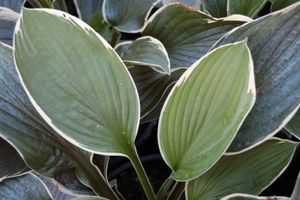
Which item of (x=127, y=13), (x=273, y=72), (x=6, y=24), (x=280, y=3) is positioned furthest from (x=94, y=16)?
(x=273, y=72)

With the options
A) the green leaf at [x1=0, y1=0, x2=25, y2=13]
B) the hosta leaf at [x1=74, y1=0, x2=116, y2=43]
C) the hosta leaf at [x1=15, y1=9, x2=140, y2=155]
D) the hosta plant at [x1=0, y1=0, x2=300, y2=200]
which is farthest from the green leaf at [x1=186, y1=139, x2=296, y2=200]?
the green leaf at [x1=0, y1=0, x2=25, y2=13]

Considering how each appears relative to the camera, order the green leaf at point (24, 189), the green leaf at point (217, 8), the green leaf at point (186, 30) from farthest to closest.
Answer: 1. the green leaf at point (217, 8)
2. the green leaf at point (186, 30)
3. the green leaf at point (24, 189)

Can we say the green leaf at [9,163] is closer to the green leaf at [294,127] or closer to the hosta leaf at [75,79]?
the hosta leaf at [75,79]

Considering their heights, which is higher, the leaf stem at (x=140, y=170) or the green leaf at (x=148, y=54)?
the green leaf at (x=148, y=54)

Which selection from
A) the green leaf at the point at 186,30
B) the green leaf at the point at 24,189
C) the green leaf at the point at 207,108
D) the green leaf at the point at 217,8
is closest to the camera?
the green leaf at the point at 207,108

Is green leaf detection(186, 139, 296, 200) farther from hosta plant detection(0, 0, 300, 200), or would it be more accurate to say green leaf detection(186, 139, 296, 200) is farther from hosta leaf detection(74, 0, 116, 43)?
hosta leaf detection(74, 0, 116, 43)

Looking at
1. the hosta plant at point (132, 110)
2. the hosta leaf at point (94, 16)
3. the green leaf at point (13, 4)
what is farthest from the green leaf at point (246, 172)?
the green leaf at point (13, 4)

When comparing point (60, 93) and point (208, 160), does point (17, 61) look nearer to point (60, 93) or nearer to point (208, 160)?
point (60, 93)
